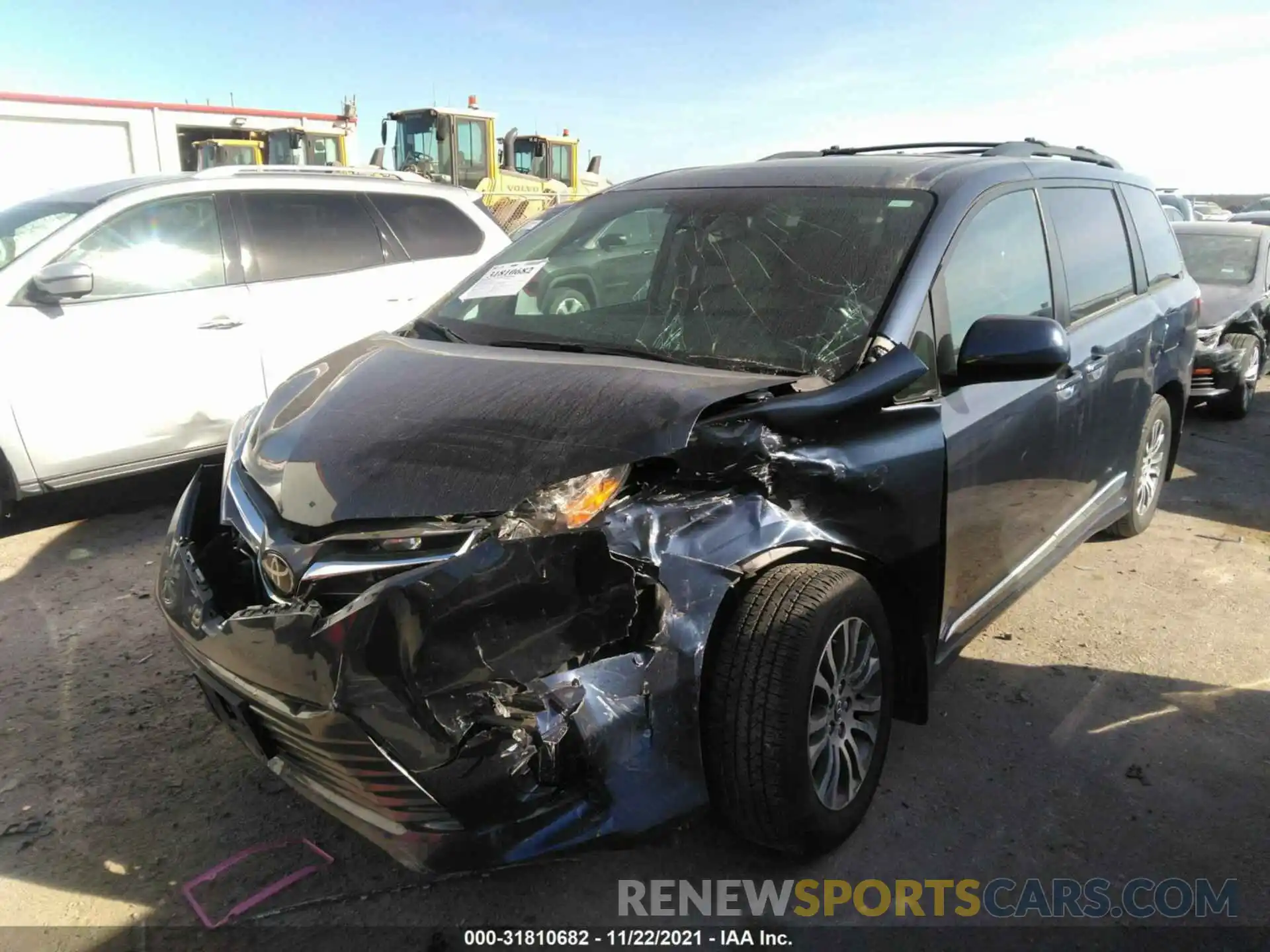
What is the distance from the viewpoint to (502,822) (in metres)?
1.91

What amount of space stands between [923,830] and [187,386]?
4146 mm

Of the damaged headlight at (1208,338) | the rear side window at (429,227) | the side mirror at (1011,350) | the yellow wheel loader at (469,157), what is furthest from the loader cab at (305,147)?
the side mirror at (1011,350)

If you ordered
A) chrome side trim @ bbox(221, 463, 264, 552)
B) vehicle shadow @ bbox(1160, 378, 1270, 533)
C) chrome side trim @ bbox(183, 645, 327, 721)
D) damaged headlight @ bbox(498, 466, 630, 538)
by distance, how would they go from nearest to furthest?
chrome side trim @ bbox(183, 645, 327, 721) < damaged headlight @ bbox(498, 466, 630, 538) < chrome side trim @ bbox(221, 463, 264, 552) < vehicle shadow @ bbox(1160, 378, 1270, 533)

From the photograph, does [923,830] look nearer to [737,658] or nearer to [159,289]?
[737,658]

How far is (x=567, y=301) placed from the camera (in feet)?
10.7

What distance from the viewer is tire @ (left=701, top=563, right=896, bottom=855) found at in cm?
215

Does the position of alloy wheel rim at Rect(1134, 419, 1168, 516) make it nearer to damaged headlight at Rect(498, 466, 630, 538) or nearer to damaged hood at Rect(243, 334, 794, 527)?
damaged hood at Rect(243, 334, 794, 527)

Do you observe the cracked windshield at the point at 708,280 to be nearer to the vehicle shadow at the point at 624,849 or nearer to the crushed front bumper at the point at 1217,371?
the vehicle shadow at the point at 624,849

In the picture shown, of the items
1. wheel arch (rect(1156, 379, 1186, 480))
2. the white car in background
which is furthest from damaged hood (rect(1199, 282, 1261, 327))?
the white car in background

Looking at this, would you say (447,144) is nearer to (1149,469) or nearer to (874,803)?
(1149,469)

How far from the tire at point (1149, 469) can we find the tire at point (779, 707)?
284 cm

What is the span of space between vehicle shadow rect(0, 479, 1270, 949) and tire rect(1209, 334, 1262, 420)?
202 inches

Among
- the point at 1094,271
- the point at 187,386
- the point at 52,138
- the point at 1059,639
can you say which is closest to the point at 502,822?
the point at 1059,639

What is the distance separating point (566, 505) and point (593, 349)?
0.84 metres
